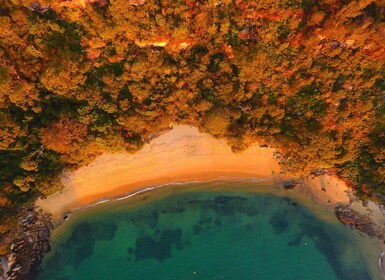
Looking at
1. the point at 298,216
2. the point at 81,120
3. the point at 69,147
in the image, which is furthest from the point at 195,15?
the point at 298,216

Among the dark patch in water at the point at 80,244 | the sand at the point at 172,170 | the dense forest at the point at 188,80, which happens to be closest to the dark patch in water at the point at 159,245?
the dark patch in water at the point at 80,244

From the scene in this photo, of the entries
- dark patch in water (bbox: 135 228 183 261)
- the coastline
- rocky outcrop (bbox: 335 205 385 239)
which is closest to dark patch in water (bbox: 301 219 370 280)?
rocky outcrop (bbox: 335 205 385 239)

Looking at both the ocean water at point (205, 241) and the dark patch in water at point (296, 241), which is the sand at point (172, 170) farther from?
the dark patch in water at point (296, 241)

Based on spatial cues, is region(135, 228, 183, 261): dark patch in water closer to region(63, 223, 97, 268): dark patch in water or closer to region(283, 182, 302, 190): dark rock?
region(63, 223, 97, 268): dark patch in water

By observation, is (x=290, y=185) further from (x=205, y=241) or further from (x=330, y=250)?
(x=205, y=241)

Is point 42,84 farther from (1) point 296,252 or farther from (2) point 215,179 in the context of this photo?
(1) point 296,252

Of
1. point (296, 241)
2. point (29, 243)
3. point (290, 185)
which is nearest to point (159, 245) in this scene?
point (29, 243)
